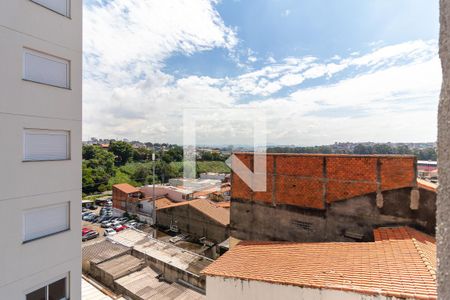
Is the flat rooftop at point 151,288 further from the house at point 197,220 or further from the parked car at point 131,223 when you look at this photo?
the parked car at point 131,223

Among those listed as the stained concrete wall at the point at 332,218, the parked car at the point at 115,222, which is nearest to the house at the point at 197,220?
the stained concrete wall at the point at 332,218

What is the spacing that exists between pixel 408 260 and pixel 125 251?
556 inches

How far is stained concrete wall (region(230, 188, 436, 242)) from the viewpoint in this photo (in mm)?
6919

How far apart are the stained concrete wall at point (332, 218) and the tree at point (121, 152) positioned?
178ft

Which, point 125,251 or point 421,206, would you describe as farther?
point 125,251

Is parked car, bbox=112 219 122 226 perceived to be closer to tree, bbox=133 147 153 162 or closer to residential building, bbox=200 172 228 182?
residential building, bbox=200 172 228 182

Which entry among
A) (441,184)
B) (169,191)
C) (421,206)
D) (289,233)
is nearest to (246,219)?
(289,233)

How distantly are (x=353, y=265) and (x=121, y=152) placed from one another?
196 feet

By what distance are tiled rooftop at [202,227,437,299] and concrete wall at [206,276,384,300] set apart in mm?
101

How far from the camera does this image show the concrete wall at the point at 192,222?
1809cm
